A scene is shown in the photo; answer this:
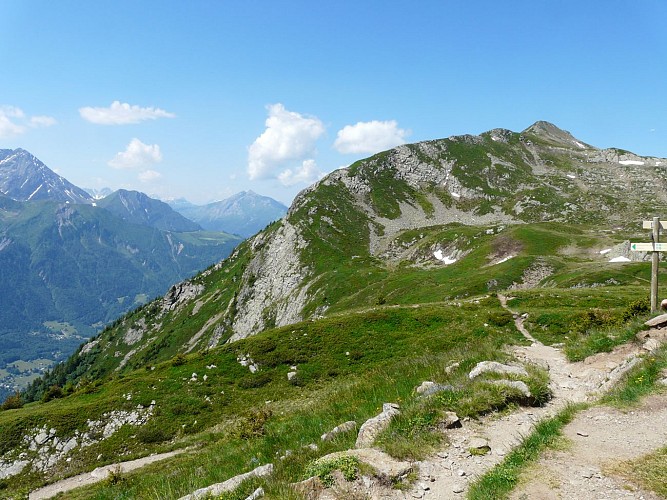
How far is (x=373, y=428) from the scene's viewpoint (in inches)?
428

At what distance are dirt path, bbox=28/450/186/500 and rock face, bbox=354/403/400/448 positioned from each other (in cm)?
2053

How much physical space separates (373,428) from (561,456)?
15.5 ft

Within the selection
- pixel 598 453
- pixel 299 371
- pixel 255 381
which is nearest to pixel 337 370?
pixel 299 371

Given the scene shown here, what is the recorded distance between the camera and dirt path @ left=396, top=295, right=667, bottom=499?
7715mm

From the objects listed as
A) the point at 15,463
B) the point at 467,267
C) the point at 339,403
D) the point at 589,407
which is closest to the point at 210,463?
the point at 339,403

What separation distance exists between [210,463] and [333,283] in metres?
89.6

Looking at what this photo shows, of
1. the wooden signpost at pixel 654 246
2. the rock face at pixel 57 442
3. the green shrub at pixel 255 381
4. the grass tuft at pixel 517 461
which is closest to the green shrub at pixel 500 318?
the wooden signpost at pixel 654 246

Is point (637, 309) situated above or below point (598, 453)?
below

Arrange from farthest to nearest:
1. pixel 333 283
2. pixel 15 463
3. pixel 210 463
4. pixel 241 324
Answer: pixel 241 324 < pixel 333 283 < pixel 15 463 < pixel 210 463

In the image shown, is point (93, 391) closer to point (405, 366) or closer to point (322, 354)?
→ point (322, 354)

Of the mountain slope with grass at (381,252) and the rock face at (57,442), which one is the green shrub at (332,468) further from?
the mountain slope with grass at (381,252)

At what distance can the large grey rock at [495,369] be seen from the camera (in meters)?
14.3

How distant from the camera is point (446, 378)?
1523 centimetres

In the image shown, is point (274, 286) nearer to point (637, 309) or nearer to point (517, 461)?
point (637, 309)
